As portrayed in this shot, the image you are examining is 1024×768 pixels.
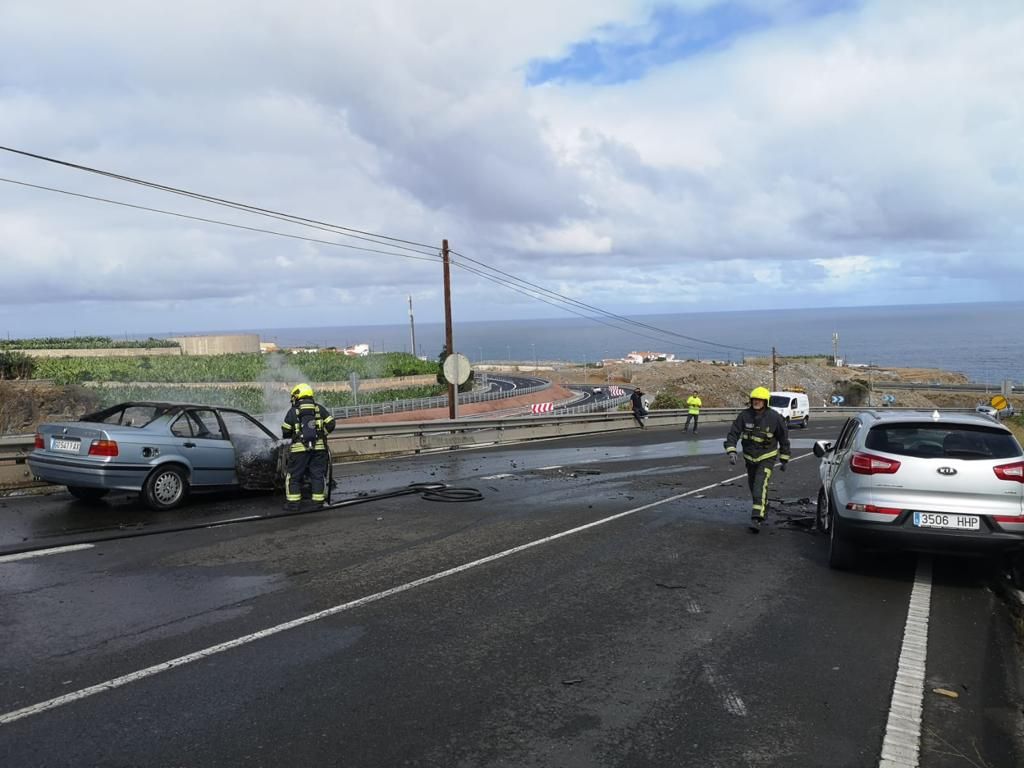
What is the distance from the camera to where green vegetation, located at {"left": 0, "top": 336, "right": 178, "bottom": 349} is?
6412 cm

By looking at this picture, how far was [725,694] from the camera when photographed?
4.80 meters

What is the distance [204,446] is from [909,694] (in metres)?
9.19

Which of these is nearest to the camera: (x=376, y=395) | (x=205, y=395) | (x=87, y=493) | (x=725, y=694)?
(x=725, y=694)

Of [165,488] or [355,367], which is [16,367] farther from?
[165,488]

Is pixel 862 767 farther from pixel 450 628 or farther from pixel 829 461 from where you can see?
pixel 829 461

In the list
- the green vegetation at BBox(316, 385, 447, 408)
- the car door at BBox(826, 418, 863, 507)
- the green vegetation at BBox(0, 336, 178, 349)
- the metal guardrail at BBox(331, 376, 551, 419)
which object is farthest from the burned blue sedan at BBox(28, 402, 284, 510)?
the green vegetation at BBox(0, 336, 178, 349)

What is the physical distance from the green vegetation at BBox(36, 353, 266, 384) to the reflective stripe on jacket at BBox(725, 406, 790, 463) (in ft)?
129

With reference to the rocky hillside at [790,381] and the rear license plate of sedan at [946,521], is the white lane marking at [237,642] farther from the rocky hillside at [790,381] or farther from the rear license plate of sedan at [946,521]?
the rocky hillside at [790,381]

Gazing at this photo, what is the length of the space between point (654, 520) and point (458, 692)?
606cm

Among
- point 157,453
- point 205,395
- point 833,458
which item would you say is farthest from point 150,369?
point 833,458

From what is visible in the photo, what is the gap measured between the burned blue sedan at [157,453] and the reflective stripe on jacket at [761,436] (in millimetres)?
6676

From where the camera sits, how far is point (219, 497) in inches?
469

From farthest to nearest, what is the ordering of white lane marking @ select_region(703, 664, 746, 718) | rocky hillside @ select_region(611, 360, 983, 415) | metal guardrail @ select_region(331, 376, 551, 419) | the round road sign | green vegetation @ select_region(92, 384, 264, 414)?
1. rocky hillside @ select_region(611, 360, 983, 415)
2. metal guardrail @ select_region(331, 376, 551, 419)
3. green vegetation @ select_region(92, 384, 264, 414)
4. the round road sign
5. white lane marking @ select_region(703, 664, 746, 718)

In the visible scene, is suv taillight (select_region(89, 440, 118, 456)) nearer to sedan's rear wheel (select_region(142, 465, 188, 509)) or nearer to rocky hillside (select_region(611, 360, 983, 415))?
sedan's rear wheel (select_region(142, 465, 188, 509))
